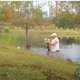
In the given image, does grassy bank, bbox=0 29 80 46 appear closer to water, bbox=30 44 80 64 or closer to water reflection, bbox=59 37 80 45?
water reflection, bbox=59 37 80 45

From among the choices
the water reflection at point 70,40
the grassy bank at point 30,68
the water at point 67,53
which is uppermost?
the grassy bank at point 30,68

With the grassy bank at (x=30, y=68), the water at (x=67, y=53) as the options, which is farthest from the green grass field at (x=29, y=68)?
the water at (x=67, y=53)

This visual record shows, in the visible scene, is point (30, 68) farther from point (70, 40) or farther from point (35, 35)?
point (70, 40)

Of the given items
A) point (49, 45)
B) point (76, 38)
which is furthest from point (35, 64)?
point (76, 38)

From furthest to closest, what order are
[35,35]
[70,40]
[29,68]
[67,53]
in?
[70,40] < [35,35] < [67,53] < [29,68]

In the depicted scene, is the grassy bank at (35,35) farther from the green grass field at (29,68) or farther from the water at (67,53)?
the green grass field at (29,68)

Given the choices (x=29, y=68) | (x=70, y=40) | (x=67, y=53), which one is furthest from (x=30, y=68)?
(x=70, y=40)

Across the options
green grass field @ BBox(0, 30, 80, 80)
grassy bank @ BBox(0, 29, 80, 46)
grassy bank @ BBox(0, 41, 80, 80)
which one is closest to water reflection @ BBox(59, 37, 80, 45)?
grassy bank @ BBox(0, 29, 80, 46)

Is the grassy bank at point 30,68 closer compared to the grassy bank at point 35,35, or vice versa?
the grassy bank at point 30,68

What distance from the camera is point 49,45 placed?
41.3ft

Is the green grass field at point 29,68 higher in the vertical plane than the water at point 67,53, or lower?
higher

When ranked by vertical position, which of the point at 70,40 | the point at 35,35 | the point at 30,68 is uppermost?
the point at 30,68

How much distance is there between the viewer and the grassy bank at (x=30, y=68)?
7.48m

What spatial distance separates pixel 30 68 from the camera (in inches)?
316
